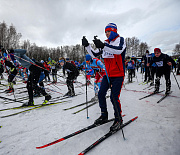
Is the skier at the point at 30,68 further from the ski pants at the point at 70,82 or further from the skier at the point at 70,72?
the ski pants at the point at 70,82

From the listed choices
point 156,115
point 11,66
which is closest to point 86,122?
point 156,115

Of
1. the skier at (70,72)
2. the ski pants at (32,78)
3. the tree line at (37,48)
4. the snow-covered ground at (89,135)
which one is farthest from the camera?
the tree line at (37,48)

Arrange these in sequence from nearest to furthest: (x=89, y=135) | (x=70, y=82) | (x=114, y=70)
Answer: (x=89, y=135), (x=114, y=70), (x=70, y=82)

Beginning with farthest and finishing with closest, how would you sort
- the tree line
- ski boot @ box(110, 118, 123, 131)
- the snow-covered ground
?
1. the tree line
2. ski boot @ box(110, 118, 123, 131)
3. the snow-covered ground

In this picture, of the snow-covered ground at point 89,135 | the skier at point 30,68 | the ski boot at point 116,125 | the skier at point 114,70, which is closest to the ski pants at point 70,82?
the skier at point 30,68

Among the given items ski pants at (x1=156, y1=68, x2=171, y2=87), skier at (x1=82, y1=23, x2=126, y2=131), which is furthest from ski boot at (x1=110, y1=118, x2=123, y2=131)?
ski pants at (x1=156, y1=68, x2=171, y2=87)

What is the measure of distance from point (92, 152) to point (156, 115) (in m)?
2.03

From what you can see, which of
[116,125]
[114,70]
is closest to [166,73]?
[114,70]

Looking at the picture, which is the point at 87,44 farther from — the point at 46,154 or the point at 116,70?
the point at 46,154

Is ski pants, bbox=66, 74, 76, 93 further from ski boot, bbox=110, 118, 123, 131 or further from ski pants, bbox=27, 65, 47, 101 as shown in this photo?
ski boot, bbox=110, 118, 123, 131

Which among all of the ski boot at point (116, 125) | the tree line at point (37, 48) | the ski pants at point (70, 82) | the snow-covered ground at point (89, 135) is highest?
the tree line at point (37, 48)

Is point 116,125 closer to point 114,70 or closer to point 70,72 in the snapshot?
point 114,70

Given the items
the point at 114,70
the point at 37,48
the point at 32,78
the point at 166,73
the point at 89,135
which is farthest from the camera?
the point at 37,48

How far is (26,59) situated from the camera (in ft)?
13.1
